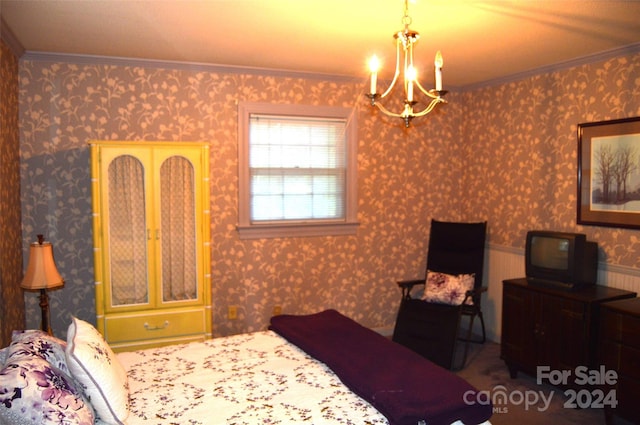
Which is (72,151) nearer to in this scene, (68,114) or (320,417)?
(68,114)

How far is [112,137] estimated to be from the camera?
378cm

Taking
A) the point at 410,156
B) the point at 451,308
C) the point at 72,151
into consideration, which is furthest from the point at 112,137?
the point at 451,308

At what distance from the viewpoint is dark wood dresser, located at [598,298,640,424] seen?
111 inches

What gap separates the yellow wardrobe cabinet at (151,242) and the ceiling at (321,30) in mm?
741

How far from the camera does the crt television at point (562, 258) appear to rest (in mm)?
3490

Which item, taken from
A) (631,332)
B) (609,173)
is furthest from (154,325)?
(609,173)

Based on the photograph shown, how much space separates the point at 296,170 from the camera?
4406mm

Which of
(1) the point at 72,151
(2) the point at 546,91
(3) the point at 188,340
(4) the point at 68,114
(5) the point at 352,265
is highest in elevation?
(2) the point at 546,91

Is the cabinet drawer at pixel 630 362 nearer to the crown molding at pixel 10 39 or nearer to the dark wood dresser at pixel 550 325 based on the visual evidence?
the dark wood dresser at pixel 550 325

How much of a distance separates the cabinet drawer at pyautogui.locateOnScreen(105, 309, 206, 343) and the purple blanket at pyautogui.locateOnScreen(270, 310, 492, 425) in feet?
2.86

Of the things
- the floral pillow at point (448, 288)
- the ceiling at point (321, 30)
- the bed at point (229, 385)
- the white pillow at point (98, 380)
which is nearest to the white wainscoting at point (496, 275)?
the floral pillow at point (448, 288)

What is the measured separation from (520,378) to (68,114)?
3971 millimetres

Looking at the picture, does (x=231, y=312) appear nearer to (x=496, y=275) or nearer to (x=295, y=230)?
(x=295, y=230)

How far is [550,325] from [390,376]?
180cm
